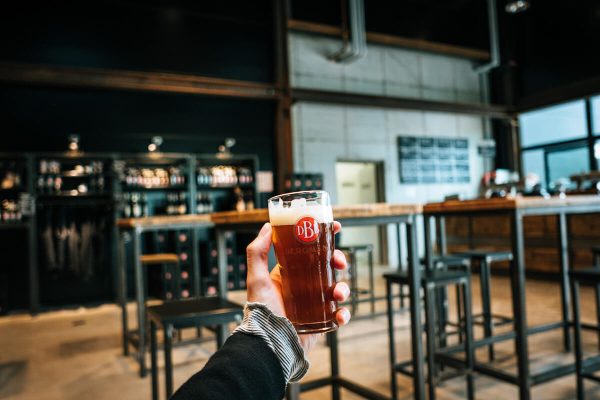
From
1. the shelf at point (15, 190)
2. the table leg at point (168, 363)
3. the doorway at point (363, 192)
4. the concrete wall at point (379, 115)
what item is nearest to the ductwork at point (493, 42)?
the concrete wall at point (379, 115)

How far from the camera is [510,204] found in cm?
208

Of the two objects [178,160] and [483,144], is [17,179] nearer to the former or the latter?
[178,160]

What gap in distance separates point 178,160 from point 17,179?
206 cm

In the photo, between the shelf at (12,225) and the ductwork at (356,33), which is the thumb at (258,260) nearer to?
the shelf at (12,225)

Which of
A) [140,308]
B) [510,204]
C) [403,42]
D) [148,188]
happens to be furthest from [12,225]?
[403,42]

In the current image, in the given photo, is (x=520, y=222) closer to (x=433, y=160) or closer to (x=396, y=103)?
(x=396, y=103)

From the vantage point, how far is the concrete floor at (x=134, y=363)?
9.23ft

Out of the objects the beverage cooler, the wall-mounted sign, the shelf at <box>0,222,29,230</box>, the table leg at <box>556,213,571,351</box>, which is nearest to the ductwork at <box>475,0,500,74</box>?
the wall-mounted sign

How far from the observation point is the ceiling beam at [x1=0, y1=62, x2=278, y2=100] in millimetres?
5863

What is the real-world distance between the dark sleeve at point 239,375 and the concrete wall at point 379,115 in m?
7.72

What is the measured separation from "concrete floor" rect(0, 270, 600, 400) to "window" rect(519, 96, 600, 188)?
452 cm

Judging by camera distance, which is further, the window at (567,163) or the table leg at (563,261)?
the window at (567,163)

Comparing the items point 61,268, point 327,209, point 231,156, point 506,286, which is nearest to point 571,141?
point 506,286

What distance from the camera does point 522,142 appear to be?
999cm
